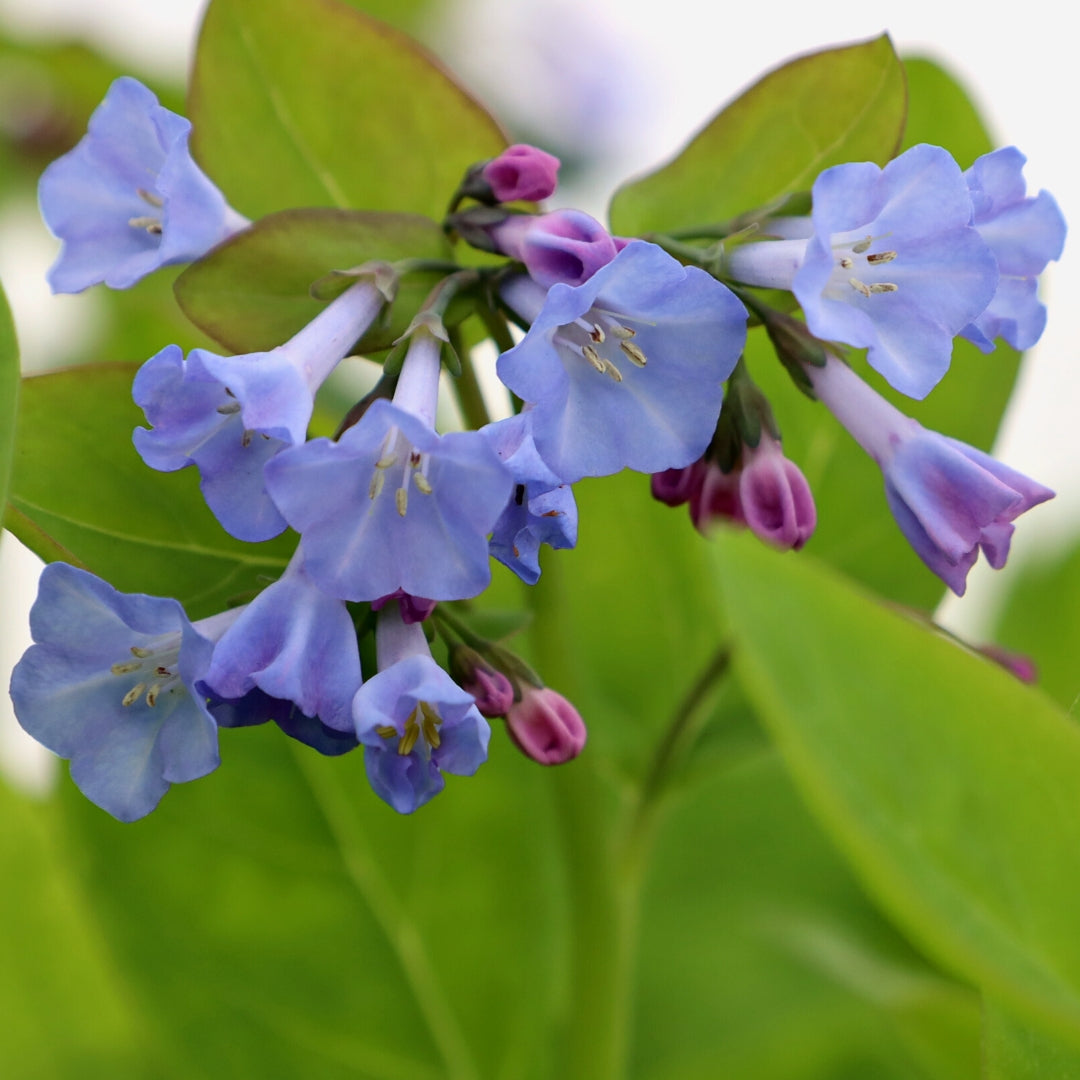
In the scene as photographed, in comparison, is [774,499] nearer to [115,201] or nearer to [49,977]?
[115,201]

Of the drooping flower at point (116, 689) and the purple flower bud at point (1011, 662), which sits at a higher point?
the purple flower bud at point (1011, 662)

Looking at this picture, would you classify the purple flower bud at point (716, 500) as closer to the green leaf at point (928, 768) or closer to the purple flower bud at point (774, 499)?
the purple flower bud at point (774, 499)

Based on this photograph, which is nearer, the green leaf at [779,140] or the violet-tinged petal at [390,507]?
the violet-tinged petal at [390,507]

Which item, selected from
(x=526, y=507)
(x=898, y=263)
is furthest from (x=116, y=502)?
(x=898, y=263)

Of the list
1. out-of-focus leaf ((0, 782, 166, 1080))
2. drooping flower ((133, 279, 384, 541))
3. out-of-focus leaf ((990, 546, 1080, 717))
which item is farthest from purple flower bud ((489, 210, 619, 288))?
out-of-focus leaf ((0, 782, 166, 1080))

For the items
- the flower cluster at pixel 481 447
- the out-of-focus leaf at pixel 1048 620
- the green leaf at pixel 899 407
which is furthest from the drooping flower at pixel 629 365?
the out-of-focus leaf at pixel 1048 620
